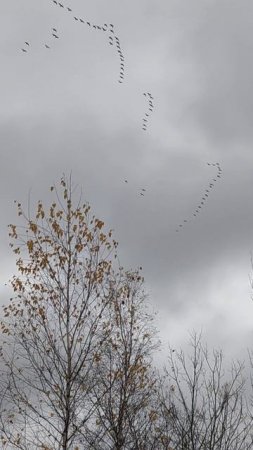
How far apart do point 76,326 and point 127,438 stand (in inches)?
162

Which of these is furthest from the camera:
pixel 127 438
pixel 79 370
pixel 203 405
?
pixel 127 438

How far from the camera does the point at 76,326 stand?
52.1 feet

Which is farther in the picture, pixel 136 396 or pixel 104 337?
pixel 136 396

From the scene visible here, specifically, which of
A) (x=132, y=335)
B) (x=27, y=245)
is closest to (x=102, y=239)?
(x=27, y=245)

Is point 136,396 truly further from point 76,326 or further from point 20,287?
point 20,287

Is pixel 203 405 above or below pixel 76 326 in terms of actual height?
below

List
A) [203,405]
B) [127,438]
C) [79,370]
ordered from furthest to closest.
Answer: [127,438] < [203,405] < [79,370]

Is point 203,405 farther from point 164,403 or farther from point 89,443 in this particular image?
point 89,443

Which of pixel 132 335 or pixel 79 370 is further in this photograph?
pixel 132 335

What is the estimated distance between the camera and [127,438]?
57.6ft

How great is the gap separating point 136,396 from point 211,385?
2.51 m

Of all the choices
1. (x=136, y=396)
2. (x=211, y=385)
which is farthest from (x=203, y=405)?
(x=136, y=396)

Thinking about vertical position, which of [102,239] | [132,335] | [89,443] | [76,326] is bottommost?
[89,443]

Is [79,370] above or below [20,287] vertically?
below
